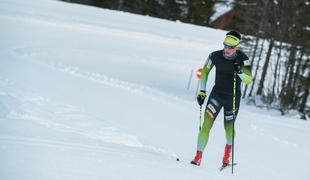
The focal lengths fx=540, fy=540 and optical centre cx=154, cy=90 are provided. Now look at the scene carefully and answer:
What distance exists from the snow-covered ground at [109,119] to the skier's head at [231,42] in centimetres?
185

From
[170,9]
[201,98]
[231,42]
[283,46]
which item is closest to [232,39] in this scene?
[231,42]

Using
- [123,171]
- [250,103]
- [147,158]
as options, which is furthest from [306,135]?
[250,103]

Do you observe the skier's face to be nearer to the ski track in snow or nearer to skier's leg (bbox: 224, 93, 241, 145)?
skier's leg (bbox: 224, 93, 241, 145)

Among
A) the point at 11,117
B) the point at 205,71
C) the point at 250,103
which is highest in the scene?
the point at 205,71

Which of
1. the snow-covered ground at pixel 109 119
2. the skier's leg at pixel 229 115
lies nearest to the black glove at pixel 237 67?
the skier's leg at pixel 229 115

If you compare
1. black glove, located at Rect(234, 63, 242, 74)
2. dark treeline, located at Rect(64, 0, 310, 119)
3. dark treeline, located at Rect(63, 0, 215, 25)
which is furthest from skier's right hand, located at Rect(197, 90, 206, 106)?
dark treeline, located at Rect(63, 0, 215, 25)

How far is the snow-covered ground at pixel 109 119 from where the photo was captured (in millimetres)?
6699

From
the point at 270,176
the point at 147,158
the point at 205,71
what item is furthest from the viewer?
the point at 270,176

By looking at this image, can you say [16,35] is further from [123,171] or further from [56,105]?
[123,171]

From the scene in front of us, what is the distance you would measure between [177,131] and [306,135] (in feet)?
14.2

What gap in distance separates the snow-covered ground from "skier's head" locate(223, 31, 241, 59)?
1.85 metres

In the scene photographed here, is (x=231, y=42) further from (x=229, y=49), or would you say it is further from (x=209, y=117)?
(x=209, y=117)

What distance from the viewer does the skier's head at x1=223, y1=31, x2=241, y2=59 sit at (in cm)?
823

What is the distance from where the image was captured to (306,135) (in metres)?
14.6
